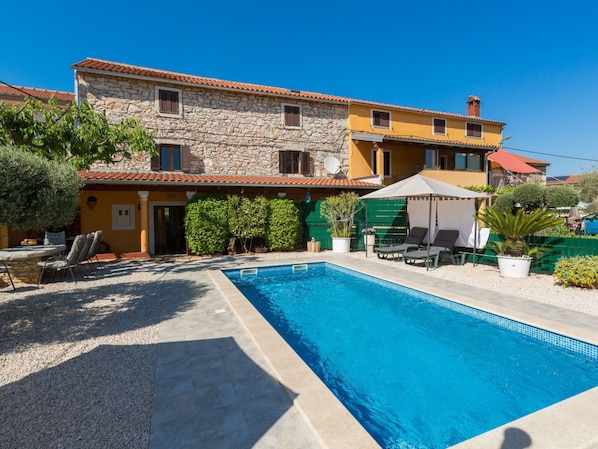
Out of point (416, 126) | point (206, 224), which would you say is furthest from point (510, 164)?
point (206, 224)

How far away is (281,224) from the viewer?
14398 millimetres

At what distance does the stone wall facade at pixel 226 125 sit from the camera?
14711 millimetres

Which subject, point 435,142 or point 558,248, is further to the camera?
point 435,142

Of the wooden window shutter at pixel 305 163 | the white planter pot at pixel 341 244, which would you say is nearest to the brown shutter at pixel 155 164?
the wooden window shutter at pixel 305 163

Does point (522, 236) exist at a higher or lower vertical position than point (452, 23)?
lower

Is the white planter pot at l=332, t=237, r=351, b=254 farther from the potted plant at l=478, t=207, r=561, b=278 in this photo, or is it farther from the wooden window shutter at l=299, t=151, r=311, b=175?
the potted plant at l=478, t=207, r=561, b=278

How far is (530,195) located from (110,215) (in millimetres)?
22992

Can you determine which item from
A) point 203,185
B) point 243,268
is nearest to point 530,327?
point 243,268

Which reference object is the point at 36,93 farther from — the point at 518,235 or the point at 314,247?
the point at 518,235

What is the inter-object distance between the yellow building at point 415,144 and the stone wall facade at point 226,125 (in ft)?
3.82

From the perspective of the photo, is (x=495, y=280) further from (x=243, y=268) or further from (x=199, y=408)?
(x=199, y=408)

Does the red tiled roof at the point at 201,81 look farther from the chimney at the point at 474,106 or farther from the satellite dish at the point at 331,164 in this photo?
the satellite dish at the point at 331,164

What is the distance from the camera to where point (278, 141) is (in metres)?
17.9

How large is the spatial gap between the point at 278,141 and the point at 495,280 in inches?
515
